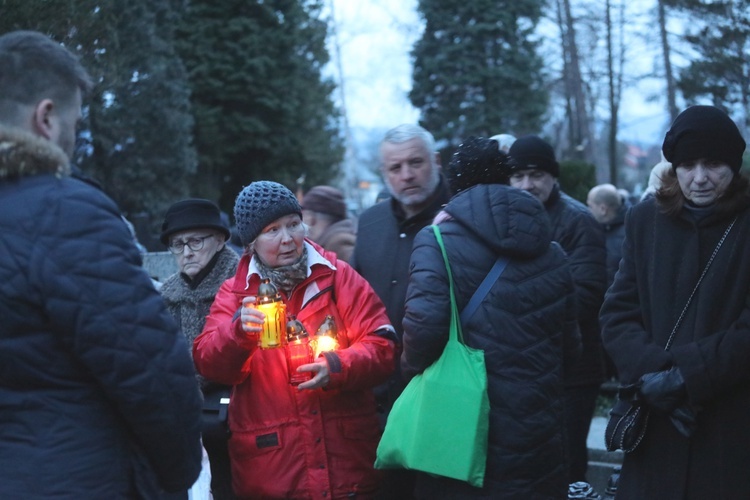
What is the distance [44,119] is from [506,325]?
1.97 meters

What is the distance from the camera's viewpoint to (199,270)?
16.3 ft

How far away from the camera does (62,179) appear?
2572 millimetres

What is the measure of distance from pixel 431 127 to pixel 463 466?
91.8 ft

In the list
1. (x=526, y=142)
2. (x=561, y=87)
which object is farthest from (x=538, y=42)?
(x=526, y=142)

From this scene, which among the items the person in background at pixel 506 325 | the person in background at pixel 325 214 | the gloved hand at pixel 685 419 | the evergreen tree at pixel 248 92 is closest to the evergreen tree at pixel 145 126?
the evergreen tree at pixel 248 92

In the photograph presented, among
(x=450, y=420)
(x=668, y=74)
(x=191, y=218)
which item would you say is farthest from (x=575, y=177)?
(x=450, y=420)

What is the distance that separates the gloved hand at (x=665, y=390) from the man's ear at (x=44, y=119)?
2381 mm

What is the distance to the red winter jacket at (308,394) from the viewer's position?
3.98 metres

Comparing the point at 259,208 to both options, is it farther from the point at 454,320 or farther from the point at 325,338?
the point at 454,320

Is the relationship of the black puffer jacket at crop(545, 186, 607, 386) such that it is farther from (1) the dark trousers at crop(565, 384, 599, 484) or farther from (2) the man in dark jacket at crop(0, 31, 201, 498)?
(2) the man in dark jacket at crop(0, 31, 201, 498)

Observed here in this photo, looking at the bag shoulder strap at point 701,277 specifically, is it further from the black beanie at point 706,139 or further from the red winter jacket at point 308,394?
the red winter jacket at point 308,394

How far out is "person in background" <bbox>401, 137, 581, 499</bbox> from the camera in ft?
12.4

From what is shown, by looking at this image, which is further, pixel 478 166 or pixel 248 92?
pixel 248 92

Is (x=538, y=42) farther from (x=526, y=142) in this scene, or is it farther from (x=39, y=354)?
(x=39, y=354)
